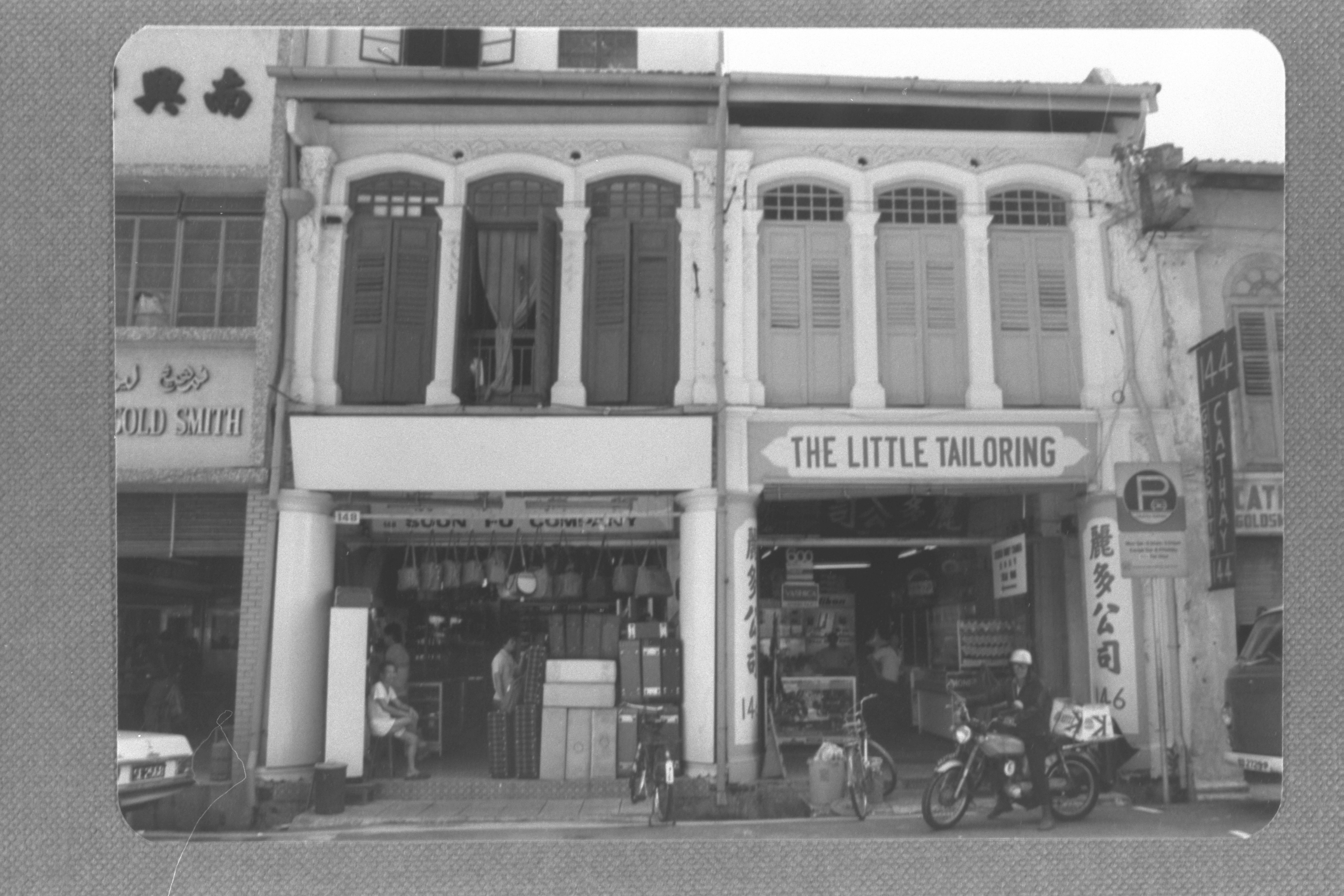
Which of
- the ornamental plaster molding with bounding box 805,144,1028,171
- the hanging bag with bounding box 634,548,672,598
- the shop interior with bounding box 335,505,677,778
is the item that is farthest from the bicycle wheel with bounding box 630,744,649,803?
the ornamental plaster molding with bounding box 805,144,1028,171

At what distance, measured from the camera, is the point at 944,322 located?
2.46 meters

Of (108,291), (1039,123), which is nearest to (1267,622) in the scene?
(1039,123)

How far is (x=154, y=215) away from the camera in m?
2.51

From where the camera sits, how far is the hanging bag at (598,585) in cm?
238

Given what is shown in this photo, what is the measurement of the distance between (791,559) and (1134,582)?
29.9 inches

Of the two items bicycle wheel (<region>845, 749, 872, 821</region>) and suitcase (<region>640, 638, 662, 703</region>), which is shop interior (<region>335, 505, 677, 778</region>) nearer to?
suitcase (<region>640, 638, 662, 703</region>)

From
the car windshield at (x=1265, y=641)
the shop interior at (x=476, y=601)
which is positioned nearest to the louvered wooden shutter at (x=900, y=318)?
the shop interior at (x=476, y=601)

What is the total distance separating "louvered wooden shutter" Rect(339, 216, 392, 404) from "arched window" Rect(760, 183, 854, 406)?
2.74ft

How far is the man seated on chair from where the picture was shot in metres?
2.33

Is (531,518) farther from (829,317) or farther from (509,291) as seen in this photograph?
(829,317)

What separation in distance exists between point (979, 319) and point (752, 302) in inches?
20.1

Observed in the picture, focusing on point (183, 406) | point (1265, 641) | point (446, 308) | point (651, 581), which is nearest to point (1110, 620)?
point (1265, 641)

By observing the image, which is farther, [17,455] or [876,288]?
[17,455]

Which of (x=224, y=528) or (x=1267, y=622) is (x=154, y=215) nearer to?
(x=224, y=528)
